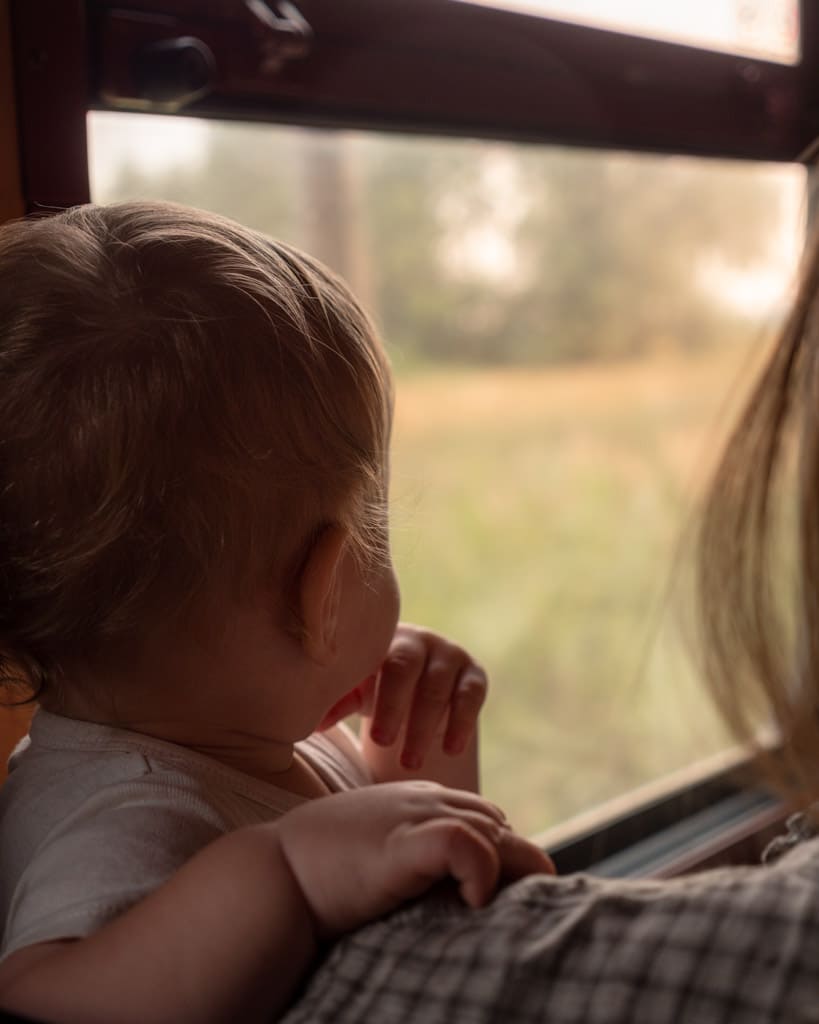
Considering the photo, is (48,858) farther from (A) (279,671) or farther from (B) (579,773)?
(B) (579,773)

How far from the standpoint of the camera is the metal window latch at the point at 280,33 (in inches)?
38.4

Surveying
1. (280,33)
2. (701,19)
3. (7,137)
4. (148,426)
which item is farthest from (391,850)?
(701,19)

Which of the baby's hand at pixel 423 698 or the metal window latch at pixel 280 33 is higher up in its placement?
the metal window latch at pixel 280 33

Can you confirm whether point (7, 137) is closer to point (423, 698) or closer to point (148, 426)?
point (148, 426)

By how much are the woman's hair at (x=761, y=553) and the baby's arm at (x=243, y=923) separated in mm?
151

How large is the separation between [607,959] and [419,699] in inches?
18.0

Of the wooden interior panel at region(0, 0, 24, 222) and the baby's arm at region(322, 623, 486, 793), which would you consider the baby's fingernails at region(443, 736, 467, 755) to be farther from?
the wooden interior panel at region(0, 0, 24, 222)

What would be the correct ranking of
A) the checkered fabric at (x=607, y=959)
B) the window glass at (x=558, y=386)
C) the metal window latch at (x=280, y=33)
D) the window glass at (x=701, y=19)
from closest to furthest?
1. the checkered fabric at (x=607, y=959)
2. the metal window latch at (x=280, y=33)
3. the window glass at (x=701, y=19)
4. the window glass at (x=558, y=386)

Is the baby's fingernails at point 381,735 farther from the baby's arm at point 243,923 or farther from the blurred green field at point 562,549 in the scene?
the blurred green field at point 562,549

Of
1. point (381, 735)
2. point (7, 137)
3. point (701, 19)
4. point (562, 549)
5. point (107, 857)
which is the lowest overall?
point (562, 549)

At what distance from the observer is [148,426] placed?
63 cm

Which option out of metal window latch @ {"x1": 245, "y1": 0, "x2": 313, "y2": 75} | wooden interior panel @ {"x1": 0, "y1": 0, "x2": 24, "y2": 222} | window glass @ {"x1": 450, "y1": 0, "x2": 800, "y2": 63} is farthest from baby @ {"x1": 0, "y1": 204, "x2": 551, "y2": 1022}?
window glass @ {"x1": 450, "y1": 0, "x2": 800, "y2": 63}

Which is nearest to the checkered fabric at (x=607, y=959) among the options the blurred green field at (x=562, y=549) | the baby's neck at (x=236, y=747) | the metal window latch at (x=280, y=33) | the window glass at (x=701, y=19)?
the baby's neck at (x=236, y=747)

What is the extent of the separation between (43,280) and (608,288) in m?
1.82
